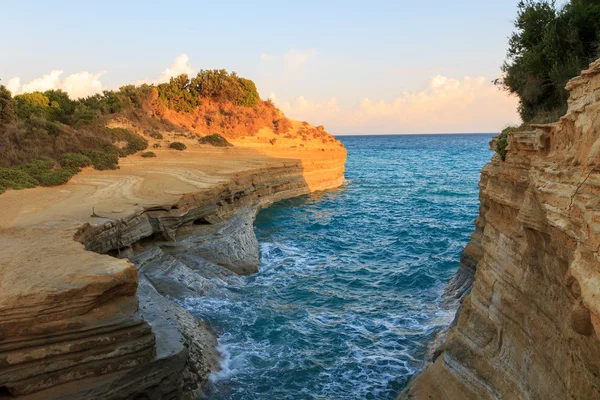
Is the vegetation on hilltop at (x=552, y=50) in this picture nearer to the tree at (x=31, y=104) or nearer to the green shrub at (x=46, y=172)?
the green shrub at (x=46, y=172)

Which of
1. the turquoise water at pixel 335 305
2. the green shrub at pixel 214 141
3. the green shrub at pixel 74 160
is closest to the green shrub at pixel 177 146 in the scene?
the green shrub at pixel 214 141

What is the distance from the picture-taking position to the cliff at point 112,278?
7895mm

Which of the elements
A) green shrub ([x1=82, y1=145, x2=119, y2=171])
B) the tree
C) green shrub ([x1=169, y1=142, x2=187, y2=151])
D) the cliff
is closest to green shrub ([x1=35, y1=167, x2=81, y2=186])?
the cliff

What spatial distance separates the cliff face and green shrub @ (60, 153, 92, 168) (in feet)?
70.1

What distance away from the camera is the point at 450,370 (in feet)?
30.3

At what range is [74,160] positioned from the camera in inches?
973

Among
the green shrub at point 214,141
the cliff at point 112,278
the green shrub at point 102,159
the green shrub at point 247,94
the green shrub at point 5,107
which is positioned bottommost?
the cliff at point 112,278

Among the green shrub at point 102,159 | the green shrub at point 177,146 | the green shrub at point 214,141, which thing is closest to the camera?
the green shrub at point 102,159

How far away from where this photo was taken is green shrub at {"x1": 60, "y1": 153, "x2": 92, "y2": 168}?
24.3 metres

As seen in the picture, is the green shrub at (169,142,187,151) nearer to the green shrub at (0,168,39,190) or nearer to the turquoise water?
the turquoise water

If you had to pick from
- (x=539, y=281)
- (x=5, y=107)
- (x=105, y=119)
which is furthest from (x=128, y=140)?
(x=539, y=281)

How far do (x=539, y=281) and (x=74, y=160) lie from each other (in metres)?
23.8

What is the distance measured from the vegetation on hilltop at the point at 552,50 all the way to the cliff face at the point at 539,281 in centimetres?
466

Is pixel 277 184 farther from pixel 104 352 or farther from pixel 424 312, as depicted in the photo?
pixel 104 352
